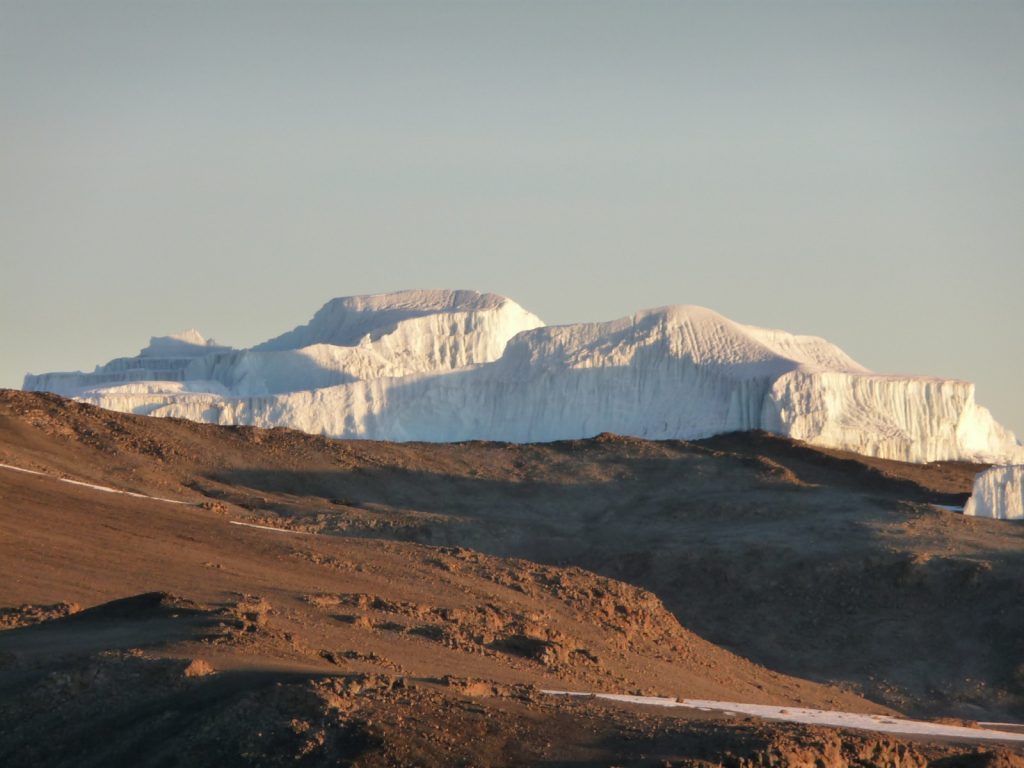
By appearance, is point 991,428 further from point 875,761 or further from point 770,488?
point 875,761

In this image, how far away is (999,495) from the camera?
44250mm

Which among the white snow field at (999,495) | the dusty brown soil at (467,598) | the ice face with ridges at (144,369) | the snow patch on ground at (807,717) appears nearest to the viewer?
the dusty brown soil at (467,598)

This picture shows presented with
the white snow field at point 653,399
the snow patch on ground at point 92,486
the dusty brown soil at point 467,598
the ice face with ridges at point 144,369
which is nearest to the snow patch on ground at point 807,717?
the dusty brown soil at point 467,598

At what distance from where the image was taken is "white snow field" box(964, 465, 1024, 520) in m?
44.1

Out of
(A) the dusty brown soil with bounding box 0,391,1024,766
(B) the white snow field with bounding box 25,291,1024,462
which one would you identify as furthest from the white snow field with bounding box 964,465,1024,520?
(B) the white snow field with bounding box 25,291,1024,462

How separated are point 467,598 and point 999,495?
23578mm

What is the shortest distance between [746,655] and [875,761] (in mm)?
18731

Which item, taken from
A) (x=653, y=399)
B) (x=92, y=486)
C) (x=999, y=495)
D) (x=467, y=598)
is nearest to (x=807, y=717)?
(x=467, y=598)

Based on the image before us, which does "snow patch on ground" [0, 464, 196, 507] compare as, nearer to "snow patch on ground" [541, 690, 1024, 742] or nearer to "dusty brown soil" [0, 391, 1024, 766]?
"dusty brown soil" [0, 391, 1024, 766]

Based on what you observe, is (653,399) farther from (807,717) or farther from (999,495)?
(807,717)

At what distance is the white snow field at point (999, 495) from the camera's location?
4406 cm

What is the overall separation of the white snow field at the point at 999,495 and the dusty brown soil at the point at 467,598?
3268 mm

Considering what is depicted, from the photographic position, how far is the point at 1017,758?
564 inches

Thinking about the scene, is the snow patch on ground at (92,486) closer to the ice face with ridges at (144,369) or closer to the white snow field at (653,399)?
the white snow field at (653,399)
